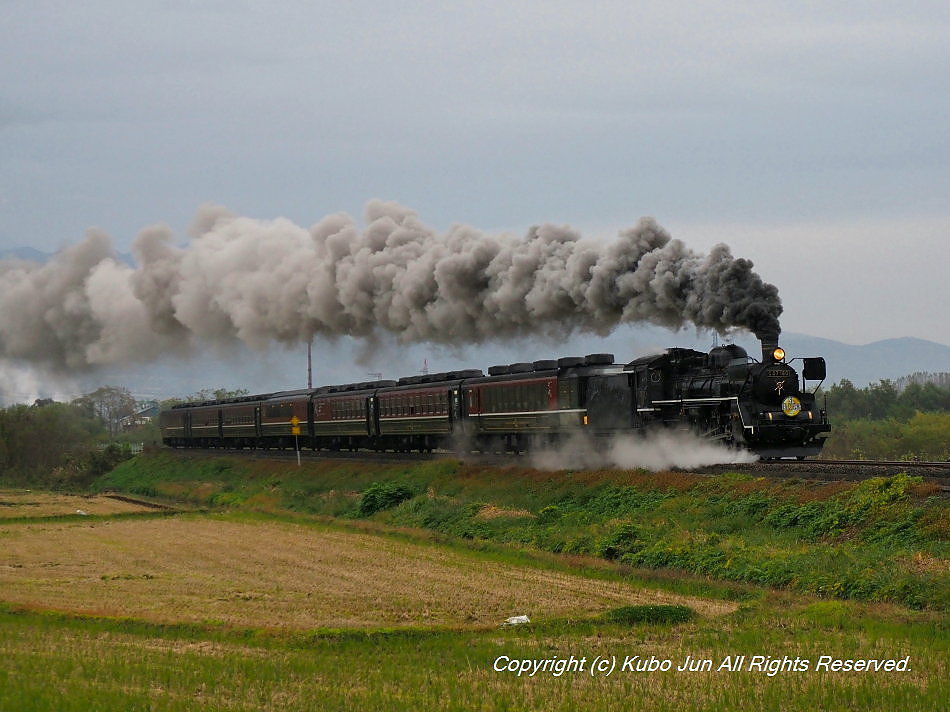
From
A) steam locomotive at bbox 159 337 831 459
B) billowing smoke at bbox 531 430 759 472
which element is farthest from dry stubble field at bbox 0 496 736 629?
steam locomotive at bbox 159 337 831 459

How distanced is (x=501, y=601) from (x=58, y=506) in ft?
119

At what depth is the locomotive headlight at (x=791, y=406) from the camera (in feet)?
105

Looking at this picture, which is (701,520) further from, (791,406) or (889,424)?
(889,424)

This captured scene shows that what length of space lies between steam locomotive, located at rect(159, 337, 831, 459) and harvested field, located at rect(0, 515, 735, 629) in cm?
834

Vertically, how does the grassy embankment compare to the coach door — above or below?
below

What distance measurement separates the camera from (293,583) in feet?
80.4

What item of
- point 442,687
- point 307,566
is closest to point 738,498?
point 307,566

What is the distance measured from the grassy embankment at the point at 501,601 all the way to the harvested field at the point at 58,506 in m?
9.81

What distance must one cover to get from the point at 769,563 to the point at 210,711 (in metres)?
13.3

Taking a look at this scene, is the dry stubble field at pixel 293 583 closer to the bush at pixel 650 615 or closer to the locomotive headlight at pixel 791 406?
the bush at pixel 650 615

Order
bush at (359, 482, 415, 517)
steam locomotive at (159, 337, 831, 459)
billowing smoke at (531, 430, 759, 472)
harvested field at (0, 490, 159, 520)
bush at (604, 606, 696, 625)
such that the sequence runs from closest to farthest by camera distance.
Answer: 1. bush at (604, 606, 696, 625)
2. steam locomotive at (159, 337, 831, 459)
3. billowing smoke at (531, 430, 759, 472)
4. bush at (359, 482, 415, 517)
5. harvested field at (0, 490, 159, 520)

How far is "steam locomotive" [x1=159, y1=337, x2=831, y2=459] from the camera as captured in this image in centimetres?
3222

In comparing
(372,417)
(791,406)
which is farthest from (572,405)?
(372,417)

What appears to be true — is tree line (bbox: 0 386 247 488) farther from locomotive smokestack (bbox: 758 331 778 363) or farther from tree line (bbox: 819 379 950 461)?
locomotive smokestack (bbox: 758 331 778 363)
